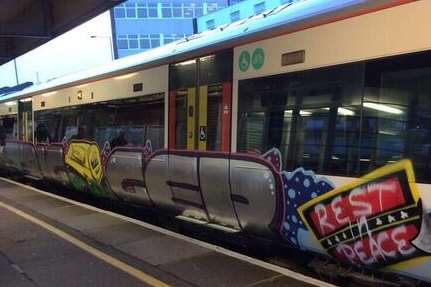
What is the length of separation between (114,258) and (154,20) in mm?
78719

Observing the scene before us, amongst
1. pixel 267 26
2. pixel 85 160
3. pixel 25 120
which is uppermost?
pixel 267 26

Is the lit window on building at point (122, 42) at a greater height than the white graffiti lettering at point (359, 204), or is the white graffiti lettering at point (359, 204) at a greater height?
the lit window on building at point (122, 42)

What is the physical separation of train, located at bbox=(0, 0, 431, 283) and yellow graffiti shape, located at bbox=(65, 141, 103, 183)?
148cm

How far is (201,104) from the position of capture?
27.5ft

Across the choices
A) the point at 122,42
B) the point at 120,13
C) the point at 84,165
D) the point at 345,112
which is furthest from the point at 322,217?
the point at 122,42

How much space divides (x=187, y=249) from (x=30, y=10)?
47.0 ft

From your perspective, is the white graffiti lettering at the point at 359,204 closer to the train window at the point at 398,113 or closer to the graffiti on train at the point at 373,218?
the graffiti on train at the point at 373,218

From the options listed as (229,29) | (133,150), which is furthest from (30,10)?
(229,29)

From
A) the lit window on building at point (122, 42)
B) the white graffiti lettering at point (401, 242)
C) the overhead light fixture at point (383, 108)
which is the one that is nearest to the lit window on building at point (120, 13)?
the lit window on building at point (122, 42)

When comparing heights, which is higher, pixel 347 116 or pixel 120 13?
pixel 120 13

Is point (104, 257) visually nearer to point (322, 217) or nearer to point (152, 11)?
point (322, 217)

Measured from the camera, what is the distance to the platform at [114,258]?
6.64 m

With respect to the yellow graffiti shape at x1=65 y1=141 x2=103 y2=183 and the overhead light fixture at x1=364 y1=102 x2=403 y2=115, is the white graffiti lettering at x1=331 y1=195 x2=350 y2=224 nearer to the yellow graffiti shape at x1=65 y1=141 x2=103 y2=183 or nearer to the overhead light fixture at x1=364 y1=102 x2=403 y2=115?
the overhead light fixture at x1=364 y1=102 x2=403 y2=115

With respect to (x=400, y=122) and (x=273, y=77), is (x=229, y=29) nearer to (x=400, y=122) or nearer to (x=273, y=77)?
(x=273, y=77)
